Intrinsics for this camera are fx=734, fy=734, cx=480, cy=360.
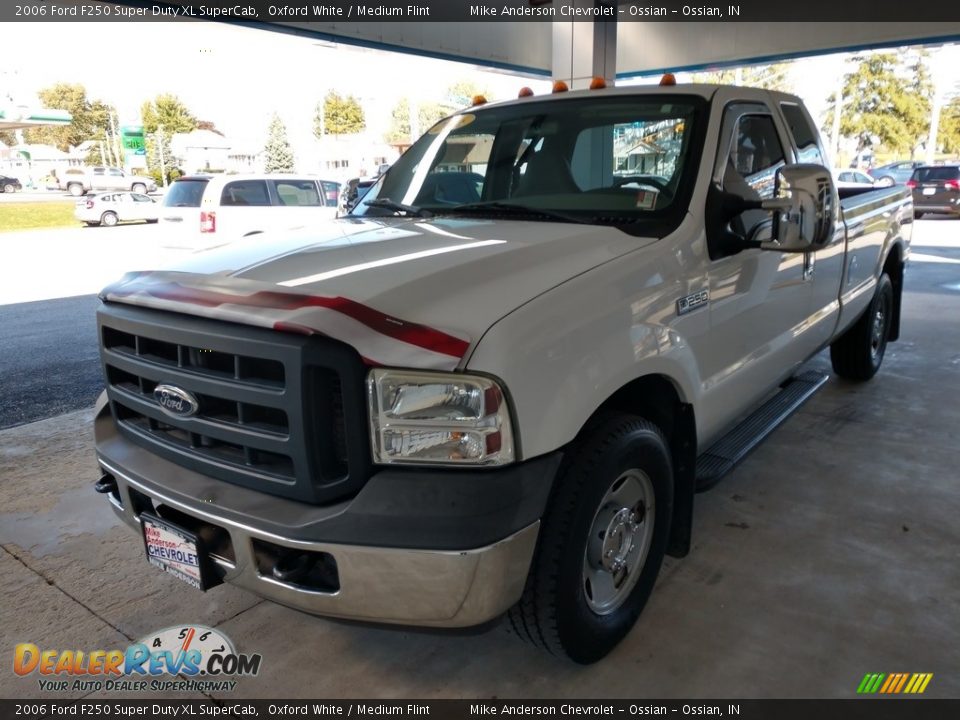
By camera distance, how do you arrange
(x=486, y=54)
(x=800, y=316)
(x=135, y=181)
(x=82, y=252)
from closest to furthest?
(x=800, y=316) → (x=486, y=54) → (x=82, y=252) → (x=135, y=181)

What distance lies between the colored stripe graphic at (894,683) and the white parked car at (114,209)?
91.2ft

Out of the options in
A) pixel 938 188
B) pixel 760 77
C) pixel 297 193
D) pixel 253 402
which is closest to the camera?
pixel 253 402

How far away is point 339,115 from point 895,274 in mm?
72480

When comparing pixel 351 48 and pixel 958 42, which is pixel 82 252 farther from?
pixel 958 42

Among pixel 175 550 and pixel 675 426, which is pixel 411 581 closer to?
pixel 175 550

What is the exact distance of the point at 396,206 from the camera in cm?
341

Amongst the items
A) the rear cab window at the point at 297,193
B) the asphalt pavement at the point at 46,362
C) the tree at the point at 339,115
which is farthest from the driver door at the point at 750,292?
the tree at the point at 339,115

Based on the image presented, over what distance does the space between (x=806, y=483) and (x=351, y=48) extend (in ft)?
36.8

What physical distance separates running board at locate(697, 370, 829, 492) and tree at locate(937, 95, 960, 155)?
60079mm

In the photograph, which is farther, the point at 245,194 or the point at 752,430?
the point at 245,194

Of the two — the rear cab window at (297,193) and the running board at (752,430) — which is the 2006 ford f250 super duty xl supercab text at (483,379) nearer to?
the running board at (752,430)

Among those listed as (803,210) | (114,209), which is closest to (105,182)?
(114,209)

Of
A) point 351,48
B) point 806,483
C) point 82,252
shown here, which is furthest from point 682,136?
point 82,252
